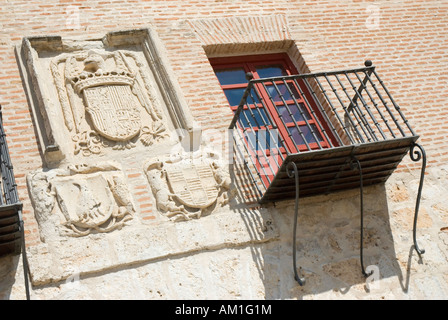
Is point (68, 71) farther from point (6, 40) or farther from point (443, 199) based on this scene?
point (443, 199)

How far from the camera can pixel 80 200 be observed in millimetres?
5895

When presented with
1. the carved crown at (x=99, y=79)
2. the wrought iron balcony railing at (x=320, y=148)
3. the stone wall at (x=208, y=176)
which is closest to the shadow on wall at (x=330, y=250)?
the stone wall at (x=208, y=176)

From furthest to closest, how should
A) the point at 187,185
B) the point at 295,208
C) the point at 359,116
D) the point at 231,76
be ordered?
the point at 231,76 → the point at 359,116 → the point at 187,185 → the point at 295,208

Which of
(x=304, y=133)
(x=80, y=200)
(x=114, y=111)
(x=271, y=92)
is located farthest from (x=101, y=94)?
(x=304, y=133)

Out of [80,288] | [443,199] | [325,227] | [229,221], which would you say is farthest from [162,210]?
[443,199]

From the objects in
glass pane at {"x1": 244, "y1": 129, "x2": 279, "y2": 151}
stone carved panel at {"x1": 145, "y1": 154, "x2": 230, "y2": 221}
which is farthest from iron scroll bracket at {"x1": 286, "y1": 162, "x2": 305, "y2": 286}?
glass pane at {"x1": 244, "y1": 129, "x2": 279, "y2": 151}

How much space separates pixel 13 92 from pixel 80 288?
2151 mm

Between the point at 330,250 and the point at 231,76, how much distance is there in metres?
2.34

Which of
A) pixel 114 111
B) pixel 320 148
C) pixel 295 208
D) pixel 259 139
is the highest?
pixel 114 111

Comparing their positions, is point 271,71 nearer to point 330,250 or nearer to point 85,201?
point 330,250

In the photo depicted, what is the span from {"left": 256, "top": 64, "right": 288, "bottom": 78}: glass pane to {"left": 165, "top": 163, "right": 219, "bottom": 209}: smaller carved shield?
1.65 m

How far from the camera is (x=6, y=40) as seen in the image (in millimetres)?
6926

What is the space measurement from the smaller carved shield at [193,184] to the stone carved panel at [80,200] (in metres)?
0.44

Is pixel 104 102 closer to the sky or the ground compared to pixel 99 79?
closer to the ground
